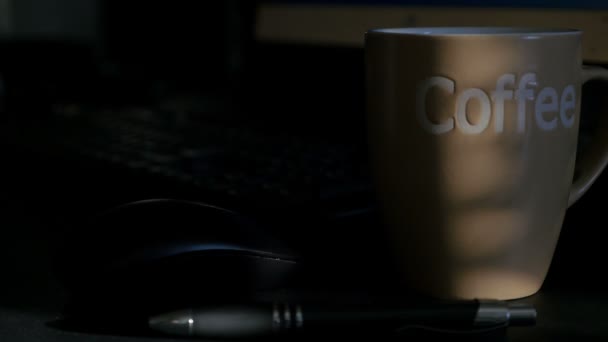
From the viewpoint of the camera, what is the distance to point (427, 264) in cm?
38

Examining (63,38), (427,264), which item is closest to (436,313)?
(427,264)

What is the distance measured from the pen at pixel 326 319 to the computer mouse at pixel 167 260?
0.11 ft

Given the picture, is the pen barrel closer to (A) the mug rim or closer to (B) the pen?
(B) the pen

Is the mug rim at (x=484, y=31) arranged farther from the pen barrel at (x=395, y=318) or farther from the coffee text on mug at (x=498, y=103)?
the pen barrel at (x=395, y=318)

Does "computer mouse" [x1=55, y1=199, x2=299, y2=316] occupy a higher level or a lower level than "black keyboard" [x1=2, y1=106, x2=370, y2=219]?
lower

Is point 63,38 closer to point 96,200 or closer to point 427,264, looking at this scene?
point 96,200

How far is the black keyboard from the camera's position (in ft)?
1.53

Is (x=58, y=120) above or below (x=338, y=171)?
above

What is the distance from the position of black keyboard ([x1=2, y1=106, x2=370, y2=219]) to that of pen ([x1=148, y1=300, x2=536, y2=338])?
114 millimetres

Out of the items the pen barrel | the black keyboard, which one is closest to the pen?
the pen barrel

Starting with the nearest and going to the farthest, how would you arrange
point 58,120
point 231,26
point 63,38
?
point 58,120 < point 231,26 < point 63,38

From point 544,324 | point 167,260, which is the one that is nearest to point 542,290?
point 544,324

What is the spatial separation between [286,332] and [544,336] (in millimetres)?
117

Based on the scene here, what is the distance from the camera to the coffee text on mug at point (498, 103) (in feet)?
1.13
